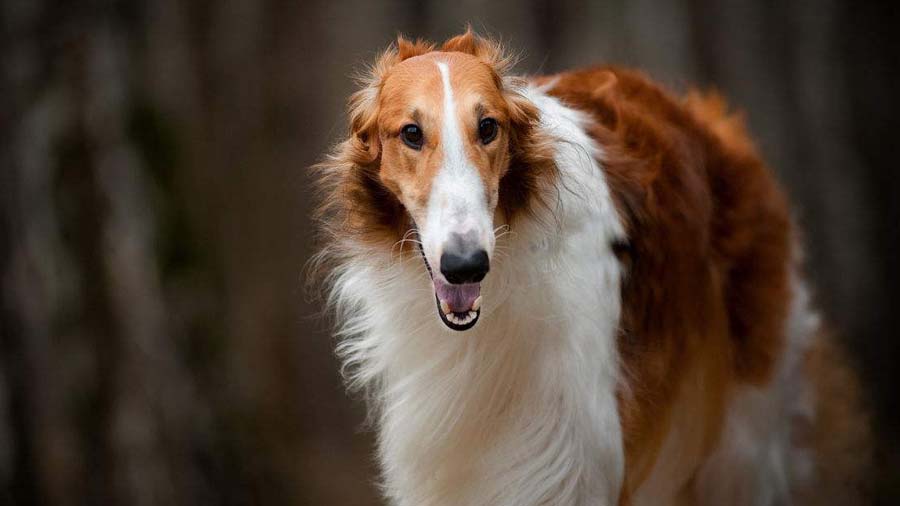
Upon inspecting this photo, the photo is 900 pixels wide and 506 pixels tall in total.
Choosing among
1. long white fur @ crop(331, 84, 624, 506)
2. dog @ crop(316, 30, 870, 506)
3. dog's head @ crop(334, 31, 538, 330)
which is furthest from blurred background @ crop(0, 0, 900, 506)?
dog's head @ crop(334, 31, 538, 330)

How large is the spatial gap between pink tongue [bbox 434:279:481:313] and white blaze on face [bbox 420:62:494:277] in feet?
0.31

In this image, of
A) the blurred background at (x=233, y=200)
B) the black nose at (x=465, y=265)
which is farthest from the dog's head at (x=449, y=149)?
A: the blurred background at (x=233, y=200)

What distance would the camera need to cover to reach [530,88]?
4.52 metres

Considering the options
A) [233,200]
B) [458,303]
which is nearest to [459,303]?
[458,303]

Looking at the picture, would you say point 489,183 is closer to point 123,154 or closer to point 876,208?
point 123,154

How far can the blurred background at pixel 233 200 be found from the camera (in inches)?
351

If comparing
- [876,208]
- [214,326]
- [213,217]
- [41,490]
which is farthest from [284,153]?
[876,208]

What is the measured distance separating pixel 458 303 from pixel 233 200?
24.5 feet

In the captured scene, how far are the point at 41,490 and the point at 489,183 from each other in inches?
249

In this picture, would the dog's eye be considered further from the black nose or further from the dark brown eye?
the black nose

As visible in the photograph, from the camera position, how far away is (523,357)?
427 cm

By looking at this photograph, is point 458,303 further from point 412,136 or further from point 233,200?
point 233,200

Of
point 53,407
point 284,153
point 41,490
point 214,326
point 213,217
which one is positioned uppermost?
point 284,153

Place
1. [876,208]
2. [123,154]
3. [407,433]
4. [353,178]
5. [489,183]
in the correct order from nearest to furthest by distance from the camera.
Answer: [489,183] < [353,178] < [407,433] < [123,154] < [876,208]
